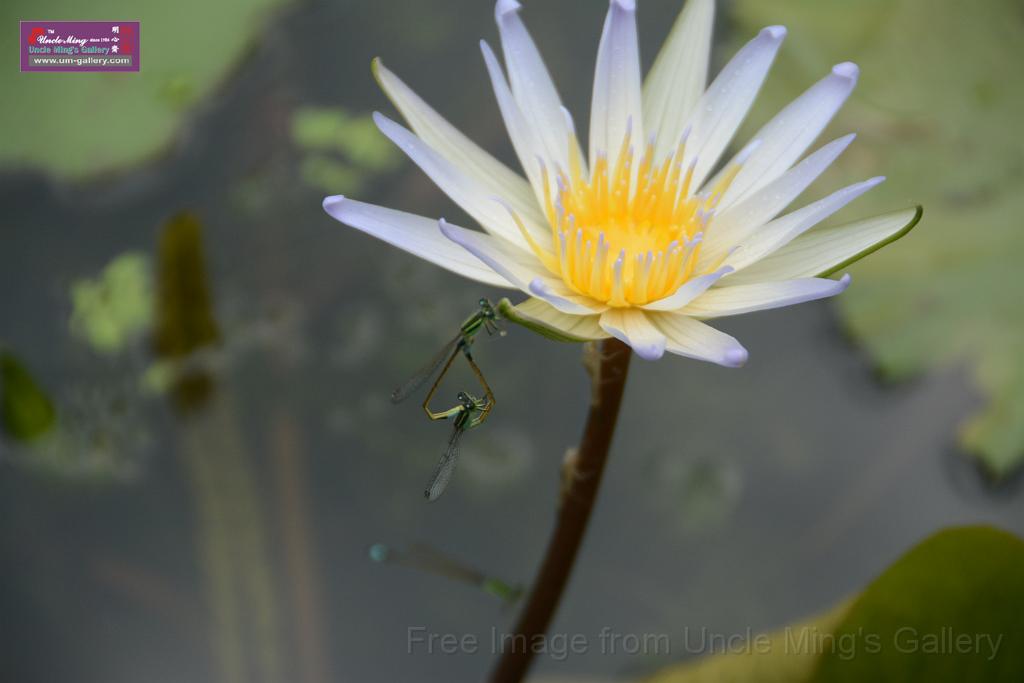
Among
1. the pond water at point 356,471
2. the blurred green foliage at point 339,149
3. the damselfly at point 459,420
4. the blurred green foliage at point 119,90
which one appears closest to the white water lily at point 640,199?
the damselfly at point 459,420

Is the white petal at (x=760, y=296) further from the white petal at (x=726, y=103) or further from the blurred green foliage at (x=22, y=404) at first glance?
the blurred green foliage at (x=22, y=404)

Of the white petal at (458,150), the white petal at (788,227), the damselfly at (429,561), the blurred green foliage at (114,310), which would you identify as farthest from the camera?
the blurred green foliage at (114,310)

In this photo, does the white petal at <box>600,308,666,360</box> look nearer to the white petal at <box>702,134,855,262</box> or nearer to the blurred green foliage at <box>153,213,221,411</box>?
the white petal at <box>702,134,855,262</box>

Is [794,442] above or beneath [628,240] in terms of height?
beneath

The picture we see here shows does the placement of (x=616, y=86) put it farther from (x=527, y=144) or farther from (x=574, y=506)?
(x=574, y=506)

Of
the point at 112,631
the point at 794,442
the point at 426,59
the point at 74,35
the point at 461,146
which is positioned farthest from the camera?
the point at 426,59

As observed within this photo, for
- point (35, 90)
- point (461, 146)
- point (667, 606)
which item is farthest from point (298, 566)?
point (35, 90)

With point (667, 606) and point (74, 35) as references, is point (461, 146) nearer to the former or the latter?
point (667, 606)

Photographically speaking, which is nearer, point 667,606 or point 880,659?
point 880,659
